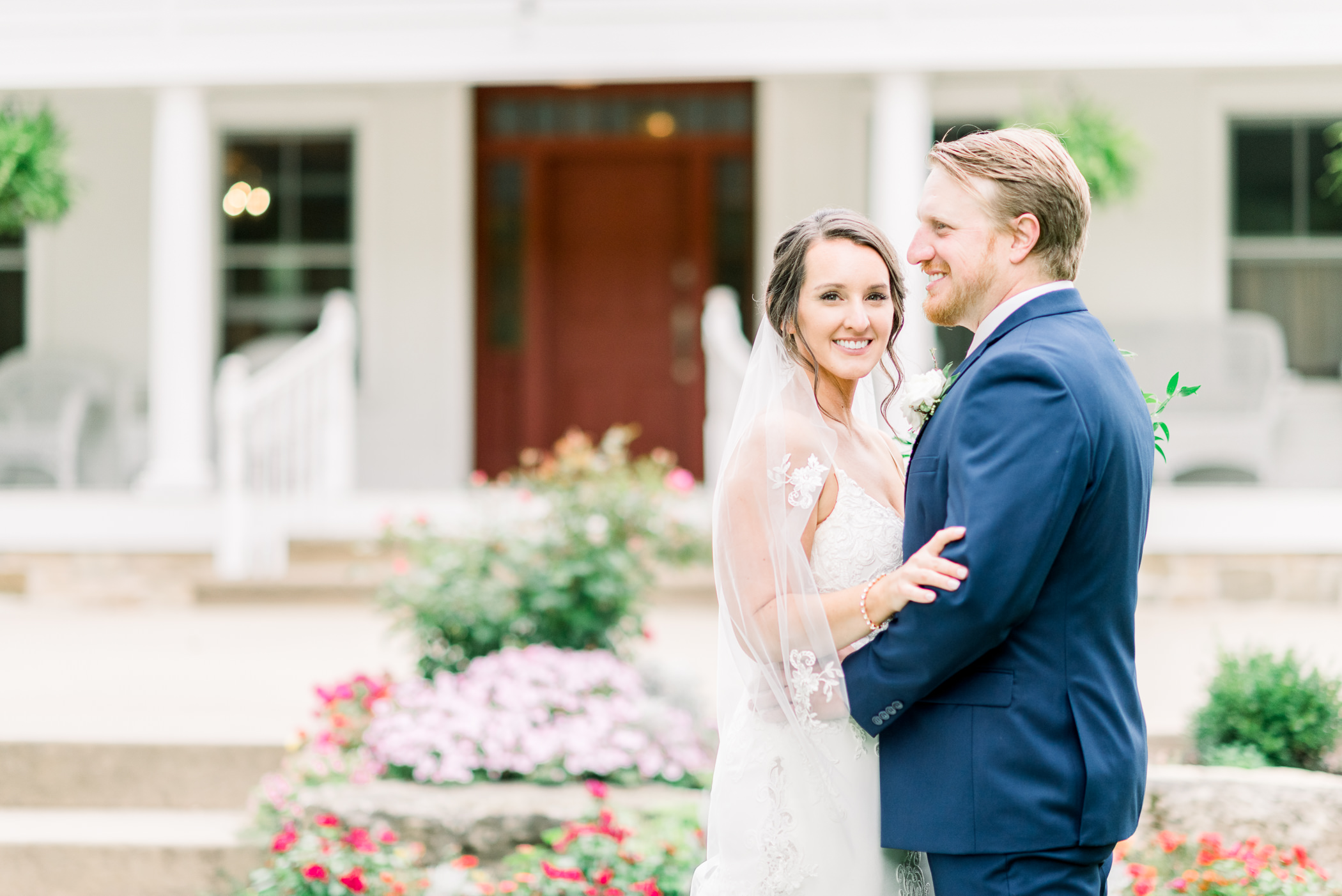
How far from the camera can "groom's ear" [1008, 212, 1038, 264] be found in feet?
6.59

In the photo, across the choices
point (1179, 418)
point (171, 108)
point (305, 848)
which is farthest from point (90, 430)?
point (1179, 418)

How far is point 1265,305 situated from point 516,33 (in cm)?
576

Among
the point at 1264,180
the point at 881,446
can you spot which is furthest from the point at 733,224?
the point at 881,446

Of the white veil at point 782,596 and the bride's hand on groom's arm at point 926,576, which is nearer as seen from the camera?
the bride's hand on groom's arm at point 926,576

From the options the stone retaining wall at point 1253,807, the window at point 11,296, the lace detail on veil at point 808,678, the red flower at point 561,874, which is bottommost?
the red flower at point 561,874

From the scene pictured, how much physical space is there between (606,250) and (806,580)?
782 cm

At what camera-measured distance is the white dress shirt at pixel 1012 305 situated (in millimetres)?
2049

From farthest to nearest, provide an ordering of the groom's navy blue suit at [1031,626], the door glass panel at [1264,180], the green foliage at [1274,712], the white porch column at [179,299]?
the door glass panel at [1264,180] < the white porch column at [179,299] < the green foliage at [1274,712] < the groom's navy blue suit at [1031,626]

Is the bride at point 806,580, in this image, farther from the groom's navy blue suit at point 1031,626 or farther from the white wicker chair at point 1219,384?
the white wicker chair at point 1219,384

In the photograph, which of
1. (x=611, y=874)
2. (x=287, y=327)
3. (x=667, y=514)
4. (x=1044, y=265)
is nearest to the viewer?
(x=1044, y=265)

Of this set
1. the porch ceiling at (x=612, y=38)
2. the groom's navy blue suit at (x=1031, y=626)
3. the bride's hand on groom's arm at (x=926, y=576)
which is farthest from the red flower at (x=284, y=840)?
the porch ceiling at (x=612, y=38)

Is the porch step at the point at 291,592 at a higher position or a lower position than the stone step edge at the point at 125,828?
higher

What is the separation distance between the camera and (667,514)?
15.5ft

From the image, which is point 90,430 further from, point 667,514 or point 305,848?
point 305,848
